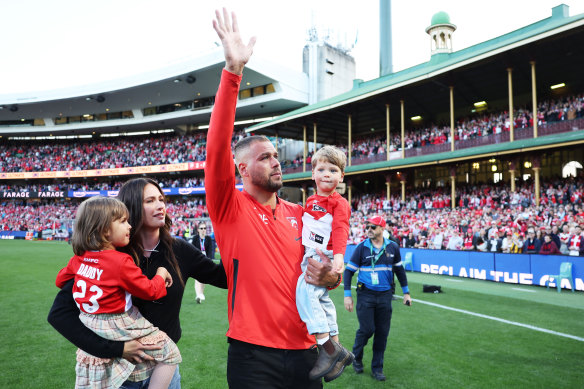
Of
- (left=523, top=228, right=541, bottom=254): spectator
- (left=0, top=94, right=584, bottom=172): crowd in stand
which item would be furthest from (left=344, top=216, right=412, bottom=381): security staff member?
(left=0, top=94, right=584, bottom=172): crowd in stand

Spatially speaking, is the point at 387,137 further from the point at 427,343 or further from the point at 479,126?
the point at 427,343

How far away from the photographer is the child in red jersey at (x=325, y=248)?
8.12ft

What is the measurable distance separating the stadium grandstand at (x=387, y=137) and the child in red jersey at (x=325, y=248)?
13.1 m

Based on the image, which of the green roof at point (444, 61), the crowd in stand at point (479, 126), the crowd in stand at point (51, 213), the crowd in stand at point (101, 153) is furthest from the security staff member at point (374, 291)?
the crowd in stand at point (101, 153)

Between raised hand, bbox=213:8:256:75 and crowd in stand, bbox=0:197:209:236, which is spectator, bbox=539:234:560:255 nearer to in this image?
raised hand, bbox=213:8:256:75

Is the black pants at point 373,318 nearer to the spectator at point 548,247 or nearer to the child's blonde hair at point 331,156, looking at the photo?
the child's blonde hair at point 331,156

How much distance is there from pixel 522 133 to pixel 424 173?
471 inches

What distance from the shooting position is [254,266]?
7.93 ft

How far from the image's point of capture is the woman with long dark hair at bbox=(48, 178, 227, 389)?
7.56 feet

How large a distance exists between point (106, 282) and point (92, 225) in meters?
0.35

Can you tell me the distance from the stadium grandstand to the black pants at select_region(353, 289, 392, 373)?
33.8ft

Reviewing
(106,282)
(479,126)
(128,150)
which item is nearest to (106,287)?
(106,282)

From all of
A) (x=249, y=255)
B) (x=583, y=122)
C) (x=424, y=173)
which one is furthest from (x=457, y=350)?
(x=424, y=173)

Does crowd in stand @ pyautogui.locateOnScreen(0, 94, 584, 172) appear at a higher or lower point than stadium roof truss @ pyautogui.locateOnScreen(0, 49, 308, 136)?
lower
